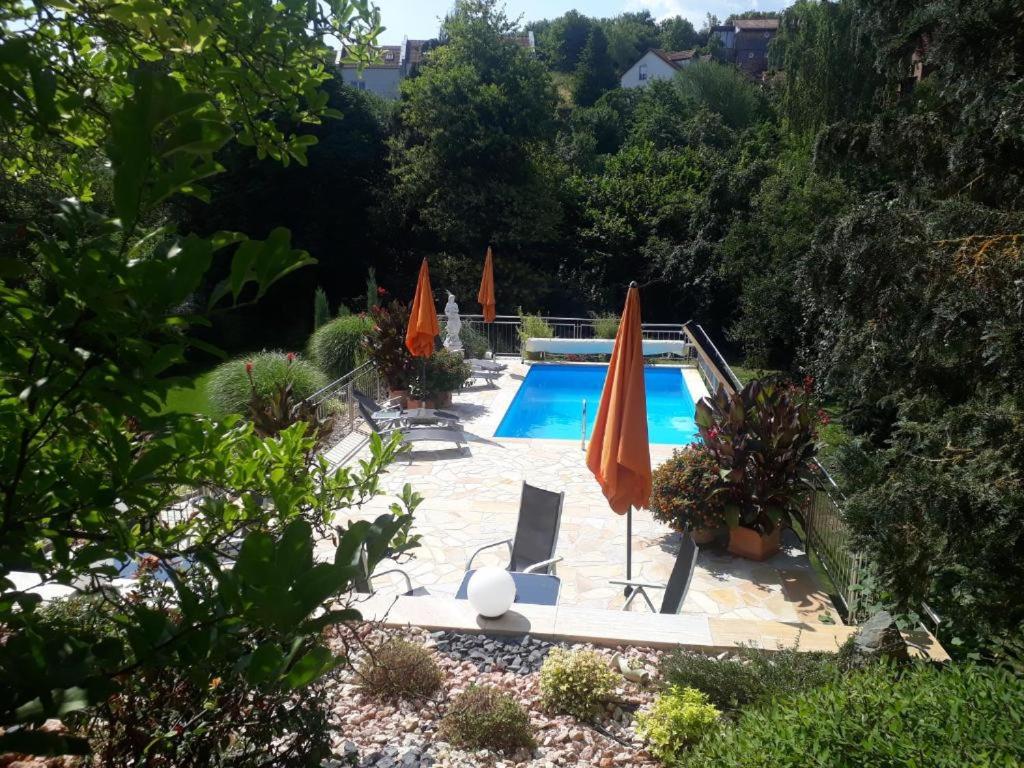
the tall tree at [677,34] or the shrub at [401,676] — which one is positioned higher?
the tall tree at [677,34]

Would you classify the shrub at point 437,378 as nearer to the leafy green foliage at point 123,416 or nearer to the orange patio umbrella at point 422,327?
the orange patio umbrella at point 422,327

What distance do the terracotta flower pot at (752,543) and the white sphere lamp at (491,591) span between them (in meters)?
3.04

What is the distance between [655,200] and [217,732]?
24658 mm

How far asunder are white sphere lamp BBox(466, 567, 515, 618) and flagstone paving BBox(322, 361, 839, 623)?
140 cm

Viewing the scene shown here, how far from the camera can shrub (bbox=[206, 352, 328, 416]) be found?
37.6 feet

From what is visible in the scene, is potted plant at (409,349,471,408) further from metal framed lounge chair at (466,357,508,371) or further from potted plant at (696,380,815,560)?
potted plant at (696,380,815,560)

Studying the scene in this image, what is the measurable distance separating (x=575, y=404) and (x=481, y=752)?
A: 12.0 m

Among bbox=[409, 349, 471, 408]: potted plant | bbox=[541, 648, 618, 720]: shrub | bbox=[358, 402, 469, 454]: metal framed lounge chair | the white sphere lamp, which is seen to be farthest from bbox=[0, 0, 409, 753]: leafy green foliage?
bbox=[409, 349, 471, 408]: potted plant

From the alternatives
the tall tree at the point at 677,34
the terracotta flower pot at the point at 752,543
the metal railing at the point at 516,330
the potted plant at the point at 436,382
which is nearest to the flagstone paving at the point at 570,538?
the terracotta flower pot at the point at 752,543

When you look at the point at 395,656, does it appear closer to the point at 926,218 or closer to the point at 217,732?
the point at 217,732

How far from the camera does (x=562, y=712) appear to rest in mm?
4227

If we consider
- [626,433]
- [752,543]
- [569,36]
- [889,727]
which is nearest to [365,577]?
[889,727]

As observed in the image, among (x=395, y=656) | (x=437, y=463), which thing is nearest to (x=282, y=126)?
(x=437, y=463)

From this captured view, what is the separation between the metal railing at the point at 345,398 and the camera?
11113mm
